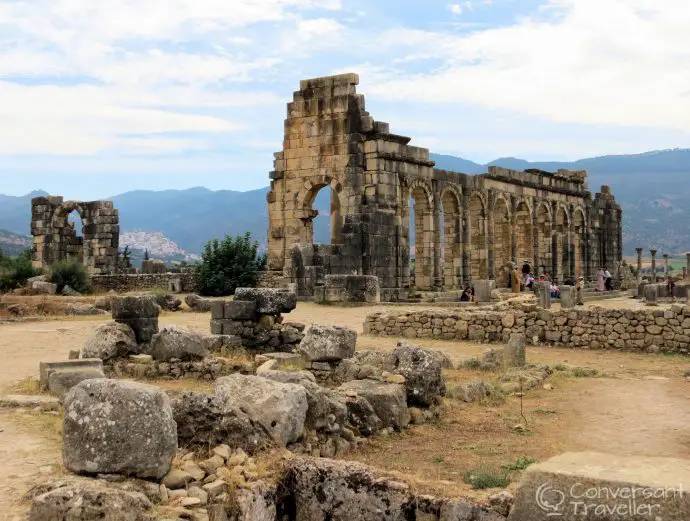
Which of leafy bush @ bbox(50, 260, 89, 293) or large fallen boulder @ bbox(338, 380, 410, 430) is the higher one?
leafy bush @ bbox(50, 260, 89, 293)

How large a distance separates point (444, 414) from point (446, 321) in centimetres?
797

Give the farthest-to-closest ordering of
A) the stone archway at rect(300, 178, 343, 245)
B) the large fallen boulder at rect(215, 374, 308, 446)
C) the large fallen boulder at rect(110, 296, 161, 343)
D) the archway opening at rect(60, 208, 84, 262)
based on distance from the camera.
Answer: the archway opening at rect(60, 208, 84, 262) → the stone archway at rect(300, 178, 343, 245) → the large fallen boulder at rect(110, 296, 161, 343) → the large fallen boulder at rect(215, 374, 308, 446)

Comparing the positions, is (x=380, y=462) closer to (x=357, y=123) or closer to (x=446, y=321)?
(x=446, y=321)

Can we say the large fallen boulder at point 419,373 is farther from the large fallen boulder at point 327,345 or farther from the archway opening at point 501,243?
the archway opening at point 501,243

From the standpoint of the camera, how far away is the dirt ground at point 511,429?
278 inches

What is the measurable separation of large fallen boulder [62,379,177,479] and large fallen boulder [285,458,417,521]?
108 centimetres

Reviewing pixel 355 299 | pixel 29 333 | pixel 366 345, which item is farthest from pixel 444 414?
pixel 355 299

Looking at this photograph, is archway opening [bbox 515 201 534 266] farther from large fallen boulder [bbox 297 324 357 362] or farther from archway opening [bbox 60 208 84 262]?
large fallen boulder [bbox 297 324 357 362]

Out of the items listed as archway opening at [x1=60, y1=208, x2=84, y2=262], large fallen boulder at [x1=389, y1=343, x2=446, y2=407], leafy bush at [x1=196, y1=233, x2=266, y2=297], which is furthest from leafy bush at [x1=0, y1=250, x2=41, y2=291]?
large fallen boulder at [x1=389, y1=343, x2=446, y2=407]

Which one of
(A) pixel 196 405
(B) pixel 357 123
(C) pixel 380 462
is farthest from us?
(B) pixel 357 123

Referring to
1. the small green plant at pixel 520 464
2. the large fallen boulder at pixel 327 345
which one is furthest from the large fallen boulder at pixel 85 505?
the large fallen boulder at pixel 327 345

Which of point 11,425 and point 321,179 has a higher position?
point 321,179

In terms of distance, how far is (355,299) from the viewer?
2502 centimetres

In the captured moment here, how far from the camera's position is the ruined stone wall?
3616 centimetres
